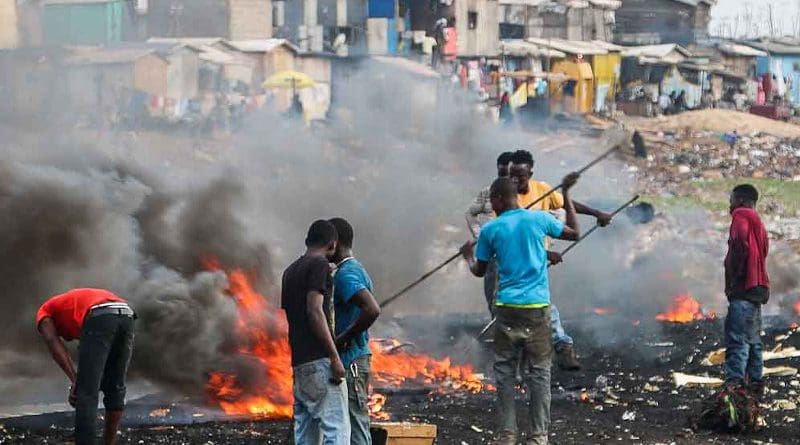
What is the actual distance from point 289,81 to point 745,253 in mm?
26143

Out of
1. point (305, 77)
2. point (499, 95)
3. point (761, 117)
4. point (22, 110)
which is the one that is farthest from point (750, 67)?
point (22, 110)

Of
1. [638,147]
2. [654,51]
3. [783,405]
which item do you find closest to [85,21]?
[638,147]

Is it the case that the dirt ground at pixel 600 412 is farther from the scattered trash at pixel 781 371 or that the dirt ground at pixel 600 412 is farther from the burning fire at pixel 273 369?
the burning fire at pixel 273 369

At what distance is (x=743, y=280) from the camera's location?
8.98m

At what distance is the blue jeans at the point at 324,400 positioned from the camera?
6.36 metres

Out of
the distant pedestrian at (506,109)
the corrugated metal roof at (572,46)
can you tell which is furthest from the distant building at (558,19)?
the distant pedestrian at (506,109)

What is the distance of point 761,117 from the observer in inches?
1813

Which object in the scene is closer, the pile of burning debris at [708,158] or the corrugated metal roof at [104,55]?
the corrugated metal roof at [104,55]

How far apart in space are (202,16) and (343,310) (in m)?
31.5

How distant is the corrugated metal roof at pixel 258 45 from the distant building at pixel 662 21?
25386mm

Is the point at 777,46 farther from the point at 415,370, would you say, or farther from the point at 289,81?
the point at 415,370

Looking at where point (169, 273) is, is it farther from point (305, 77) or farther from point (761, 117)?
point (761, 117)

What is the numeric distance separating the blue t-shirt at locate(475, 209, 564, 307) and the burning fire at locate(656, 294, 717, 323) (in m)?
6.12

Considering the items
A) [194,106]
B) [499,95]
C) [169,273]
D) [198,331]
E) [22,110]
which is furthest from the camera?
[499,95]
